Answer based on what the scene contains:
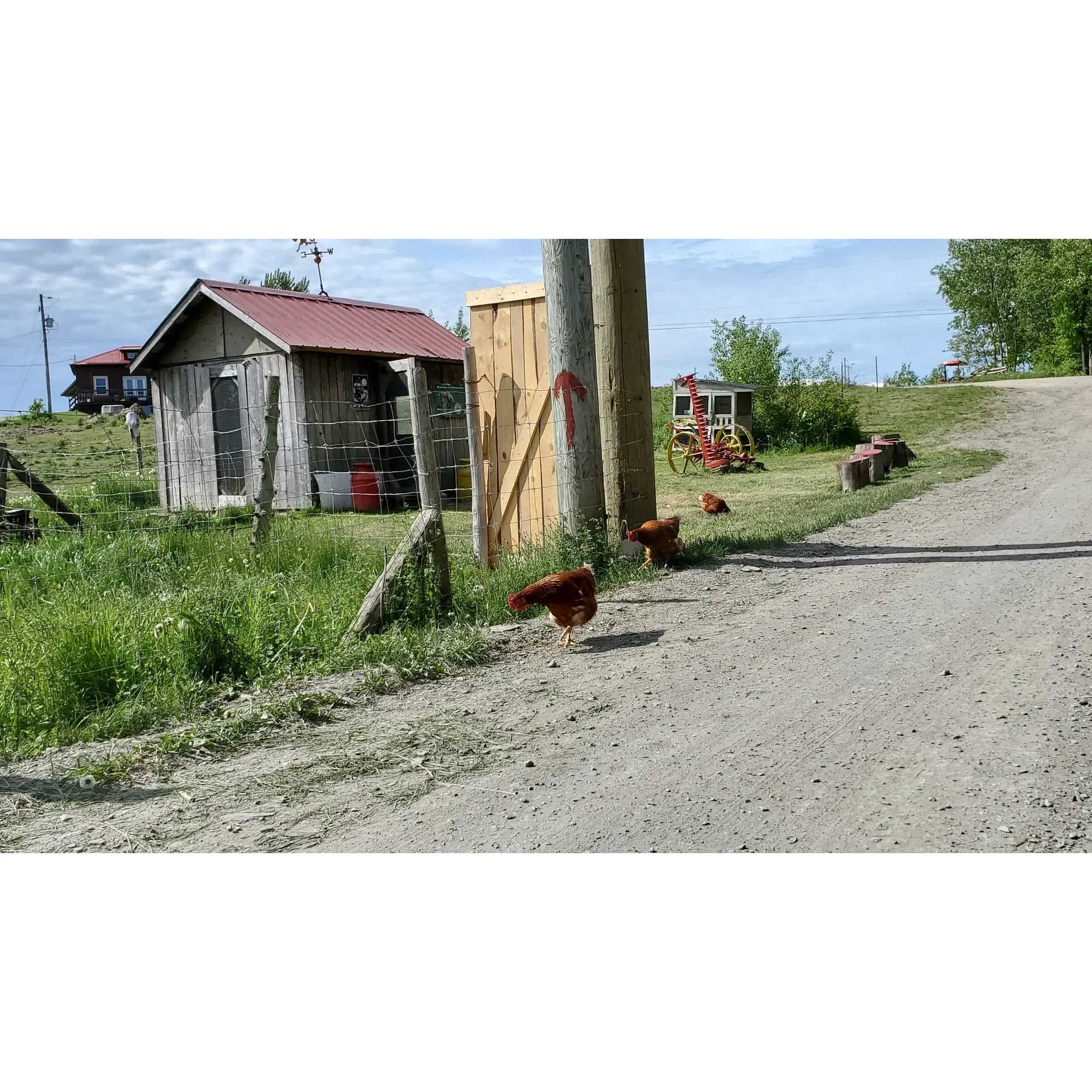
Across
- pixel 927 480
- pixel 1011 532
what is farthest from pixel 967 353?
pixel 1011 532

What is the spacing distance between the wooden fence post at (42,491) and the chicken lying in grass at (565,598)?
23.7ft

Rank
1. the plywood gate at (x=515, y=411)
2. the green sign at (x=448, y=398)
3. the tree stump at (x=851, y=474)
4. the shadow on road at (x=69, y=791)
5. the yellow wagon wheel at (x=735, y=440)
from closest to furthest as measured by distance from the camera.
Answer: the shadow on road at (x=69, y=791) < the plywood gate at (x=515, y=411) < the tree stump at (x=851, y=474) < the green sign at (x=448, y=398) < the yellow wagon wheel at (x=735, y=440)

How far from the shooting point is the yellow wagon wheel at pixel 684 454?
21.8 m

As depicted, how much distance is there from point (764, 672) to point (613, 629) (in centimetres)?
157

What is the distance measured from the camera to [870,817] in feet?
11.4

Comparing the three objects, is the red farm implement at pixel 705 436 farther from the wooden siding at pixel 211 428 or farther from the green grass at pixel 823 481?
the wooden siding at pixel 211 428

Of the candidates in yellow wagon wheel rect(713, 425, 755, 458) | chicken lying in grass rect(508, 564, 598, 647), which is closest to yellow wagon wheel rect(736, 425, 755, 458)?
yellow wagon wheel rect(713, 425, 755, 458)

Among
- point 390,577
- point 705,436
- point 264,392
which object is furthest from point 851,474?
point 390,577

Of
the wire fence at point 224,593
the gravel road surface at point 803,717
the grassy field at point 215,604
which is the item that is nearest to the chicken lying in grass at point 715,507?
the grassy field at point 215,604

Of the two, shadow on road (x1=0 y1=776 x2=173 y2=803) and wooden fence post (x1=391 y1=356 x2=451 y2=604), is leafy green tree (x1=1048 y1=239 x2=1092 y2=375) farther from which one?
shadow on road (x1=0 y1=776 x2=173 y2=803)

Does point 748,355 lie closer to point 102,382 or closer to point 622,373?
point 622,373

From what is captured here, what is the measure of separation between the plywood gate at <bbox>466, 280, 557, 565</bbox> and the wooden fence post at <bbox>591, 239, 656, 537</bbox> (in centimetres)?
57

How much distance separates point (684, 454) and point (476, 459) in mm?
14357

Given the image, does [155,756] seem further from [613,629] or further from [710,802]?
[613,629]
